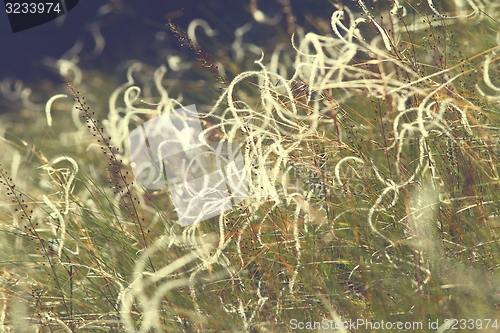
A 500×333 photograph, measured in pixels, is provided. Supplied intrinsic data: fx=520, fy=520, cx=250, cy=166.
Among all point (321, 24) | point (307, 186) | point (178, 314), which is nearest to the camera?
point (178, 314)

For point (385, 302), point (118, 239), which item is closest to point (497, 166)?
point (385, 302)

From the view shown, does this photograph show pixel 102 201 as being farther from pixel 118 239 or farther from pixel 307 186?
pixel 307 186

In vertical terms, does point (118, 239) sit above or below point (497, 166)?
below

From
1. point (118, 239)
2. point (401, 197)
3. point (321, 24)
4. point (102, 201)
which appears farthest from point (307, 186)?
point (321, 24)

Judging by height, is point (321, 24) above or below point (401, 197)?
above

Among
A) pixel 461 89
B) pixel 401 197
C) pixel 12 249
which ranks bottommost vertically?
pixel 12 249

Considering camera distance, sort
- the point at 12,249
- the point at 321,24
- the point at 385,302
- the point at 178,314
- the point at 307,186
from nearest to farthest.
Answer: the point at 385,302, the point at 178,314, the point at 307,186, the point at 12,249, the point at 321,24

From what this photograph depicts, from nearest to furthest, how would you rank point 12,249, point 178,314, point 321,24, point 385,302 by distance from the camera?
point 385,302, point 178,314, point 12,249, point 321,24

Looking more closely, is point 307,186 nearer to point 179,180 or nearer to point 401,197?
point 401,197

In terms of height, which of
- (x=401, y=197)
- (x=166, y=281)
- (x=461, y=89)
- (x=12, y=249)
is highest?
(x=461, y=89)

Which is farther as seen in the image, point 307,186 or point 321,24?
point 321,24
